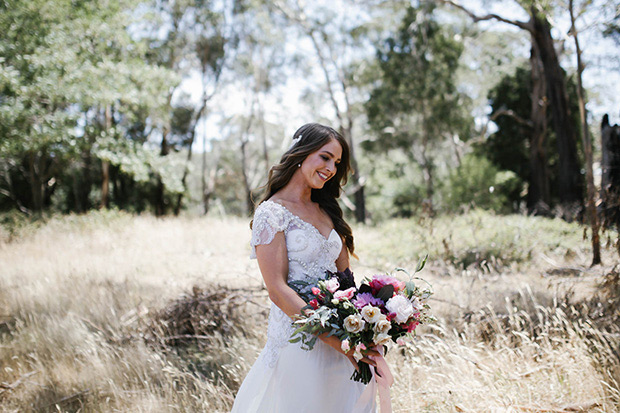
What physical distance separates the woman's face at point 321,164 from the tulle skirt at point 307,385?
0.86 metres

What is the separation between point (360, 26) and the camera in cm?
2202

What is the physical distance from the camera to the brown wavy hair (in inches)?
92.2

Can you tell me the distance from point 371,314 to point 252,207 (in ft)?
6.87

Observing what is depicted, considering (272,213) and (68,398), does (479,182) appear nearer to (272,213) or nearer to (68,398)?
(68,398)

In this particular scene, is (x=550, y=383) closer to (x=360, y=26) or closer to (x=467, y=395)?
(x=467, y=395)

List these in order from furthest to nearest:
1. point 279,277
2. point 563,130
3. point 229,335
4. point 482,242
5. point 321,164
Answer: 1. point 563,130
2. point 482,242
3. point 229,335
4. point 321,164
5. point 279,277

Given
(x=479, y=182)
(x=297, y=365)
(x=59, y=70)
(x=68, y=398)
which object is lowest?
(x=68, y=398)

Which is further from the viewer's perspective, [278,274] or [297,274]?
[297,274]

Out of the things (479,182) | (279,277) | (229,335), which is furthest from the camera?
(479,182)

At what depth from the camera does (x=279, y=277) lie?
6.77 ft

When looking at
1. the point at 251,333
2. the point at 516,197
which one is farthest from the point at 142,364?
the point at 516,197

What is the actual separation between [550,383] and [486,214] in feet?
28.1

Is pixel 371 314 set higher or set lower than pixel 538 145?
lower

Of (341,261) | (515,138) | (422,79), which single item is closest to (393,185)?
(422,79)
